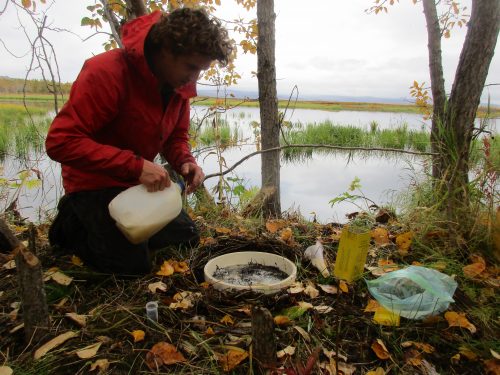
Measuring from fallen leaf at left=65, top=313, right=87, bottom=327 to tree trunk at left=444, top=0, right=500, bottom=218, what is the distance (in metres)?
2.14

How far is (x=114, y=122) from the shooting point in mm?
1866

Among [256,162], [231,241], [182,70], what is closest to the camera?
[182,70]

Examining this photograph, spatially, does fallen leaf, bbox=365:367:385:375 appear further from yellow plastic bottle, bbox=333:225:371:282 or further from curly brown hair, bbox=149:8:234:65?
curly brown hair, bbox=149:8:234:65

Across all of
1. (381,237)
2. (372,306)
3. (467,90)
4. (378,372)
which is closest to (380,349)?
(378,372)

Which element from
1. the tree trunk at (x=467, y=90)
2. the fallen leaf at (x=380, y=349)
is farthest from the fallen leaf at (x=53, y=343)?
the tree trunk at (x=467, y=90)

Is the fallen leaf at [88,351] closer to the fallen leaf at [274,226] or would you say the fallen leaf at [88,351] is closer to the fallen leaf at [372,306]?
the fallen leaf at [372,306]

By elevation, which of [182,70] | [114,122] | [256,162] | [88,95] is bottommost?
[256,162]

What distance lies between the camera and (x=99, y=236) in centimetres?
193

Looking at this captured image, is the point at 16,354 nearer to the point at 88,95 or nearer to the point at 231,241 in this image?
the point at 88,95

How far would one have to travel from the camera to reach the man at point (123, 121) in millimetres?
1630

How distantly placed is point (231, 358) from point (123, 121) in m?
1.26

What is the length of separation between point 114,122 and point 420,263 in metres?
1.89

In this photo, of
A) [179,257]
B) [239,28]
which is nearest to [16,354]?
[179,257]

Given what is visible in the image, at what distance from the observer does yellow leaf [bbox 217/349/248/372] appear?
49.9 inches
